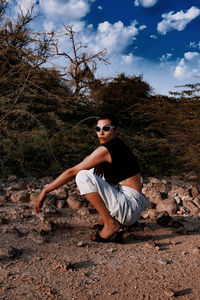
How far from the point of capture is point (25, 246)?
2420 millimetres

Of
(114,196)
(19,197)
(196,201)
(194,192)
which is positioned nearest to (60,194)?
(19,197)

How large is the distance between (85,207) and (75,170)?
0.99 meters

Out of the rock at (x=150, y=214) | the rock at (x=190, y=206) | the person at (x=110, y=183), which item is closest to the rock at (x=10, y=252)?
the person at (x=110, y=183)

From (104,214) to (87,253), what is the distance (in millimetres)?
327

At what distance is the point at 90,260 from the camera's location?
88.5 inches

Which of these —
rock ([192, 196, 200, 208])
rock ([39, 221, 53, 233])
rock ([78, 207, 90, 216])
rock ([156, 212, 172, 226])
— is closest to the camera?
rock ([39, 221, 53, 233])

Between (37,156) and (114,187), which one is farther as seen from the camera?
(37,156)

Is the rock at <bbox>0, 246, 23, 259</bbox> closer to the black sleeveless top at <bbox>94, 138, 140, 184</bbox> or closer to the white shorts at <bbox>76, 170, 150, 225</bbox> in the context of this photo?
the white shorts at <bbox>76, 170, 150, 225</bbox>

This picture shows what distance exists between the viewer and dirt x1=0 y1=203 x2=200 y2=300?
1.84 meters

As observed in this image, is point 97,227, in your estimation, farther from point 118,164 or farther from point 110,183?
point 118,164

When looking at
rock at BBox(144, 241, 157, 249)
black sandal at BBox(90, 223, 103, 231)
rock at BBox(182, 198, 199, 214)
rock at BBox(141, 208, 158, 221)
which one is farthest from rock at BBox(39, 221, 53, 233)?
rock at BBox(182, 198, 199, 214)

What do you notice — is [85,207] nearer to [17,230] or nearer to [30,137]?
[17,230]

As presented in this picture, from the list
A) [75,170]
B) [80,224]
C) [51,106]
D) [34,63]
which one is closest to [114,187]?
[75,170]

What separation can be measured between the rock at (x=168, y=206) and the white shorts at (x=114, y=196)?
1006 mm
